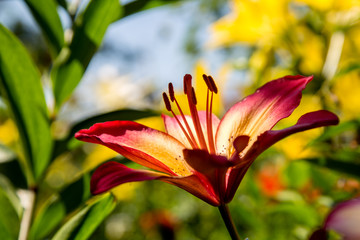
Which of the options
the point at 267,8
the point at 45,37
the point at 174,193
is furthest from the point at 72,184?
the point at 174,193

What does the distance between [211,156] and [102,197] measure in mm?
175

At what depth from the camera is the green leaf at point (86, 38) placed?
0.62 m

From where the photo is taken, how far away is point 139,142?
433 millimetres

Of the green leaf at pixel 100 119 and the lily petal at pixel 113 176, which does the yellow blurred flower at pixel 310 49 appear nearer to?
the green leaf at pixel 100 119

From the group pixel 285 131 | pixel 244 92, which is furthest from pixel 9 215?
pixel 244 92

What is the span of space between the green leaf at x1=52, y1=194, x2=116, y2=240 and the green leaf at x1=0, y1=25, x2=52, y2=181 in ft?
0.45

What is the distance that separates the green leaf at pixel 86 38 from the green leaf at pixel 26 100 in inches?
1.7

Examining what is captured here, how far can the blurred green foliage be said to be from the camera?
0.58 m

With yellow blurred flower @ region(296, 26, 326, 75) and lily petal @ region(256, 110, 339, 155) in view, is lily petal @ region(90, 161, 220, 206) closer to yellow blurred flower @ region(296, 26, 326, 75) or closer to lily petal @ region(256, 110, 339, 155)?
lily petal @ region(256, 110, 339, 155)

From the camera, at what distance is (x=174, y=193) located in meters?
2.00

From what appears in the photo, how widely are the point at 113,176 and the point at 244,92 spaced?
2.47 ft

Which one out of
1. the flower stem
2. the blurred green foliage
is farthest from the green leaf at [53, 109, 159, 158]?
the flower stem

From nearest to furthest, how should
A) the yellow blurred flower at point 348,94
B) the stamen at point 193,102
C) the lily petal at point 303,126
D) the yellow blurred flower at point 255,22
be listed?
the lily petal at point 303,126 < the stamen at point 193,102 < the yellow blurred flower at point 348,94 < the yellow blurred flower at point 255,22

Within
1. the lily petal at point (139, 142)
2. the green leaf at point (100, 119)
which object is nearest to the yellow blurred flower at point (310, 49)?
the green leaf at point (100, 119)
